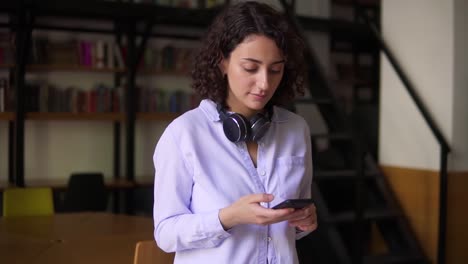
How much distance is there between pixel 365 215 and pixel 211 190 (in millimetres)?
3122

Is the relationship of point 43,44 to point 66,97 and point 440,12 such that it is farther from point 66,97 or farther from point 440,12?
point 440,12

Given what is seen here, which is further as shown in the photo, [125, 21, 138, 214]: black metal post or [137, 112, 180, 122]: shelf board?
[137, 112, 180, 122]: shelf board

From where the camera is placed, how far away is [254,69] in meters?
1.26

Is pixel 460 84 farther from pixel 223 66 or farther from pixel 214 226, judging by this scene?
pixel 214 226

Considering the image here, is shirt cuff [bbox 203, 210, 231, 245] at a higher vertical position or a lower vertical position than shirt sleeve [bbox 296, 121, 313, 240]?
lower

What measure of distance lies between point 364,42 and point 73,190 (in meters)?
4.30

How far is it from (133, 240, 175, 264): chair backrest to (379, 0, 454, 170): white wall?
2.74m

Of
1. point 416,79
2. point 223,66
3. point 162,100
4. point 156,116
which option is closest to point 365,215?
point 416,79

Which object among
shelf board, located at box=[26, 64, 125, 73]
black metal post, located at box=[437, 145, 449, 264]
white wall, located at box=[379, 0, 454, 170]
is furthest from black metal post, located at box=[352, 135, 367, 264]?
shelf board, located at box=[26, 64, 125, 73]

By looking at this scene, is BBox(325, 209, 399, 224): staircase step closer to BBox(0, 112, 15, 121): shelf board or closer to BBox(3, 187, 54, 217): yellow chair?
BBox(3, 187, 54, 217): yellow chair

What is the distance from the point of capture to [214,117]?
132cm

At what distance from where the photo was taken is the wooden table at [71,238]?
8.49 ft

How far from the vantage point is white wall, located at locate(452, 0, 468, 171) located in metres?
4.02

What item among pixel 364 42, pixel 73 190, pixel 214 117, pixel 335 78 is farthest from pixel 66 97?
pixel 214 117
